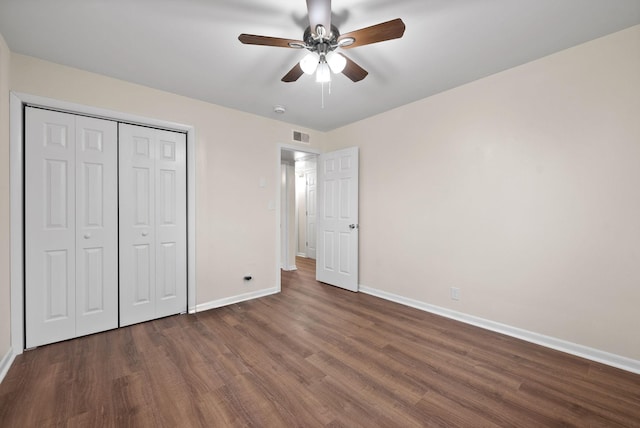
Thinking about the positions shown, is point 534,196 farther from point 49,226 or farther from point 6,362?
point 6,362

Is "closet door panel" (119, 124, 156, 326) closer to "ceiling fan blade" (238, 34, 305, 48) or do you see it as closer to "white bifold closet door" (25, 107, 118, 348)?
"white bifold closet door" (25, 107, 118, 348)

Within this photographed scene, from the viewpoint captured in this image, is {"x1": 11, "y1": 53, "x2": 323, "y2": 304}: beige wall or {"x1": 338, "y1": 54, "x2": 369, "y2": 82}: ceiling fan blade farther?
{"x1": 11, "y1": 53, "x2": 323, "y2": 304}: beige wall

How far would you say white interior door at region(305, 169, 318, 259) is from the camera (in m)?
6.59

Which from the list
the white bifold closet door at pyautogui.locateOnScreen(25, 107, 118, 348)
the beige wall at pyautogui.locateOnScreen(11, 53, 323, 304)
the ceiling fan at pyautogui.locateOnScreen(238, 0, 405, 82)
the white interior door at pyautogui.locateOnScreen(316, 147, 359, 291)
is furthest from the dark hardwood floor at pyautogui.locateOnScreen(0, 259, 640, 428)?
the ceiling fan at pyautogui.locateOnScreen(238, 0, 405, 82)

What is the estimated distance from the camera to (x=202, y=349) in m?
2.36

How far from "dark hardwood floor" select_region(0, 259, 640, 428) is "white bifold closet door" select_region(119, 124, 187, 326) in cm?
31

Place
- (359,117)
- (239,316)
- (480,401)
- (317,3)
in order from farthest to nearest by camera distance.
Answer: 1. (359,117)
2. (239,316)
3. (480,401)
4. (317,3)

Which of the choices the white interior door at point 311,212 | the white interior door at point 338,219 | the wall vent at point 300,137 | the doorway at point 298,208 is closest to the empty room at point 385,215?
the white interior door at point 338,219

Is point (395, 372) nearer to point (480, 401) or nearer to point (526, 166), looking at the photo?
point (480, 401)

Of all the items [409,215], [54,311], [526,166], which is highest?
[526,166]

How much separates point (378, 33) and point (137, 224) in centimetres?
286

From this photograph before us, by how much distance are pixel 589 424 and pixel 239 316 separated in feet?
9.48

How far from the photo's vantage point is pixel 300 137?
4.20 meters

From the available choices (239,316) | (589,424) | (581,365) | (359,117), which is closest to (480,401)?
(589,424)
